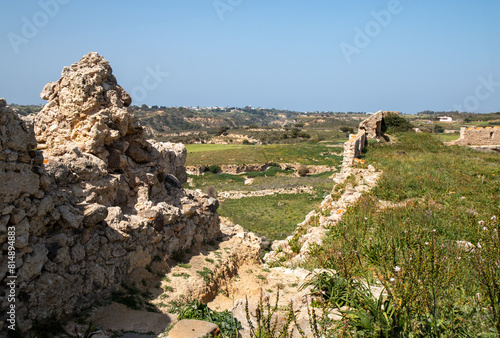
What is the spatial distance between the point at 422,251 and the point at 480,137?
68.0 ft

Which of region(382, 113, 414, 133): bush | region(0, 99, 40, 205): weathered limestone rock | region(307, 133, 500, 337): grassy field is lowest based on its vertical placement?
region(307, 133, 500, 337): grassy field

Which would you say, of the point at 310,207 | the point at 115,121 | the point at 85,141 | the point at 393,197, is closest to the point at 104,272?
the point at 85,141

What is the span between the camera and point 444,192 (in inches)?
396

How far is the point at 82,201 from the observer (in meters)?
6.18

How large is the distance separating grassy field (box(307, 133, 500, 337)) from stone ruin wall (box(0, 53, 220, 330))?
350 cm

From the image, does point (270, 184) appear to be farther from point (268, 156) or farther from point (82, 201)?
point (82, 201)

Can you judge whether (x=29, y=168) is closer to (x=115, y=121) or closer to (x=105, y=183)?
(x=105, y=183)

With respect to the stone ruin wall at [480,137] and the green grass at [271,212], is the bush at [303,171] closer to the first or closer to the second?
the green grass at [271,212]

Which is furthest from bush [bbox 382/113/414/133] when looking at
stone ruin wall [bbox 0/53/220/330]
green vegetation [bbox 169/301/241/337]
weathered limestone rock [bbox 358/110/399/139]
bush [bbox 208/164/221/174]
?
bush [bbox 208/164/221/174]

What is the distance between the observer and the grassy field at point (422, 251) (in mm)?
3441

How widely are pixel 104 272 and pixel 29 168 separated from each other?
208 cm

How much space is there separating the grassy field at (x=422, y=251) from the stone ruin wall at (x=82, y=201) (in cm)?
350

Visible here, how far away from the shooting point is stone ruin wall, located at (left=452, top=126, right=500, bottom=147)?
20422 millimetres

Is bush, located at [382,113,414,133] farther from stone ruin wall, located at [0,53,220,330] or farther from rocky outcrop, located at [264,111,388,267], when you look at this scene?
stone ruin wall, located at [0,53,220,330]
